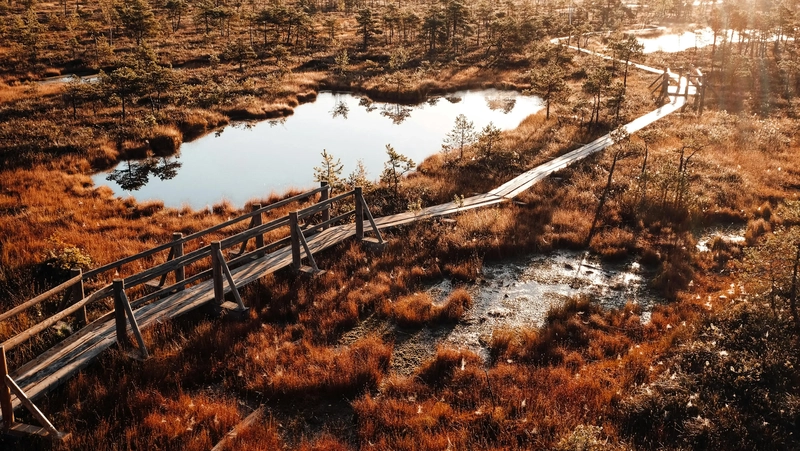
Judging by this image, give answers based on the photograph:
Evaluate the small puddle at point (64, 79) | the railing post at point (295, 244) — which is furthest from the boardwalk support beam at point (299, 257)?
the small puddle at point (64, 79)

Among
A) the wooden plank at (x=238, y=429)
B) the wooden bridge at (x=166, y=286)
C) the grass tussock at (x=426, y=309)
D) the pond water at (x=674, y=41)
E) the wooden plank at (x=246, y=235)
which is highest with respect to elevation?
the pond water at (x=674, y=41)

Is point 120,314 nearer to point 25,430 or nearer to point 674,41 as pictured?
point 25,430

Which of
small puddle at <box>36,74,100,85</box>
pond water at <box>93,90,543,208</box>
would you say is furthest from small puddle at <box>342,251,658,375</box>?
small puddle at <box>36,74,100,85</box>

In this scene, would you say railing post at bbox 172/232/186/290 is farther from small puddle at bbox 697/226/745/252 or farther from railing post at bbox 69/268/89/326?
small puddle at bbox 697/226/745/252

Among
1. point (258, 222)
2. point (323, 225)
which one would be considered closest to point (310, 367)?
point (258, 222)

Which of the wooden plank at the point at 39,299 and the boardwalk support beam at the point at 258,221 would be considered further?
the boardwalk support beam at the point at 258,221

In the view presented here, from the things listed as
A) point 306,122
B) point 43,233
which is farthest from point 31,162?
point 306,122

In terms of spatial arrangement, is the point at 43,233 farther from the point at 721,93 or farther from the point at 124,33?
the point at 124,33

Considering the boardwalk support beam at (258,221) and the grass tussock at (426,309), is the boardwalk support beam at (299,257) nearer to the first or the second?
the boardwalk support beam at (258,221)
